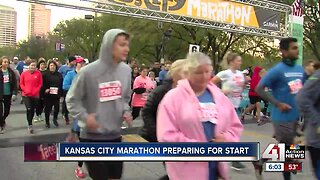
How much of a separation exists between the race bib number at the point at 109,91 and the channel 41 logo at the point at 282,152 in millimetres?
1953

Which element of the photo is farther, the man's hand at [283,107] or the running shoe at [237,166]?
the running shoe at [237,166]

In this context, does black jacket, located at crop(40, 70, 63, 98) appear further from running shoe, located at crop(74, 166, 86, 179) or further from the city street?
running shoe, located at crop(74, 166, 86, 179)

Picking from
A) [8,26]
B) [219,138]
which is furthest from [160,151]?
[8,26]

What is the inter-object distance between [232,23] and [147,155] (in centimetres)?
1763

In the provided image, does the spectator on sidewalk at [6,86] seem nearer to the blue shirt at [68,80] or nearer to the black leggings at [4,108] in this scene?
the black leggings at [4,108]

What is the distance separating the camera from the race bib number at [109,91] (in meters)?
3.91

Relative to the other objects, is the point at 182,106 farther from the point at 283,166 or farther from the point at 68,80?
the point at 68,80

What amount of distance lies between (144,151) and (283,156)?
104 inches

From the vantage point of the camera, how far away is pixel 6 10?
116 m

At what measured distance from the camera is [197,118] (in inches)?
125

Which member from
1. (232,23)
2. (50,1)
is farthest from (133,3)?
(232,23)

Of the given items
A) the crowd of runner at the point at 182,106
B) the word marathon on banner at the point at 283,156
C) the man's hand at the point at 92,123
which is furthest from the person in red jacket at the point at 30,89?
the man's hand at the point at 92,123

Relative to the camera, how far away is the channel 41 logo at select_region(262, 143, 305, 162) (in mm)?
5000

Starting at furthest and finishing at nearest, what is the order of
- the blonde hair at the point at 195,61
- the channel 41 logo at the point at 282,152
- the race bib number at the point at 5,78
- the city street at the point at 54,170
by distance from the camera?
the race bib number at the point at 5,78 < the city street at the point at 54,170 < the channel 41 logo at the point at 282,152 < the blonde hair at the point at 195,61
